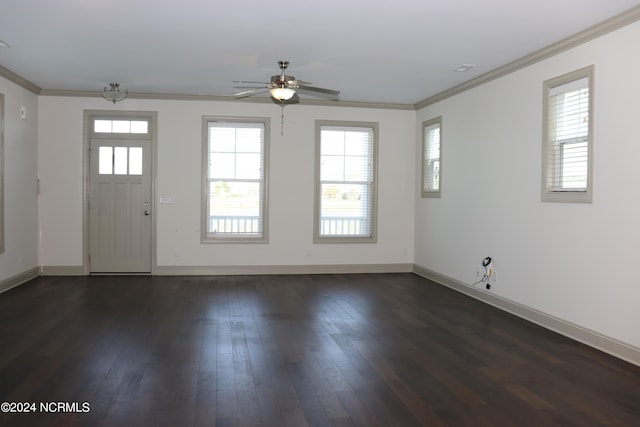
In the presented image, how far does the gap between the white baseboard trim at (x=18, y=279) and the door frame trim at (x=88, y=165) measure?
632mm

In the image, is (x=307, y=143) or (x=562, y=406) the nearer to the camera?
(x=562, y=406)

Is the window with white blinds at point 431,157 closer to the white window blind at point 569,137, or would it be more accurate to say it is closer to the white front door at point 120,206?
the white window blind at point 569,137

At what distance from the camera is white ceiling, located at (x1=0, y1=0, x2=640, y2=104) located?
4.04m

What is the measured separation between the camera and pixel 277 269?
26.2ft

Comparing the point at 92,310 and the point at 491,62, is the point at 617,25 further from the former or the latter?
the point at 92,310

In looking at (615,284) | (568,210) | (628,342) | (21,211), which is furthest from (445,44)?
(21,211)

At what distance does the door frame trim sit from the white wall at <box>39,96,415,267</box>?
60mm

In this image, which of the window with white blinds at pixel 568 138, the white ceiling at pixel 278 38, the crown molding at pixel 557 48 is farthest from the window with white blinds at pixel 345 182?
the window with white blinds at pixel 568 138

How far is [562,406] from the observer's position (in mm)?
3084

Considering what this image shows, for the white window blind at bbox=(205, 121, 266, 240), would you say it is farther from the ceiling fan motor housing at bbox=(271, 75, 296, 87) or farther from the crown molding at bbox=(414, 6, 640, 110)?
the crown molding at bbox=(414, 6, 640, 110)

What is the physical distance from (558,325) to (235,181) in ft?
16.1

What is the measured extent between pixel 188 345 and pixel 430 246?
14.8 feet

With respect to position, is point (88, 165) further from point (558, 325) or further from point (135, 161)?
point (558, 325)

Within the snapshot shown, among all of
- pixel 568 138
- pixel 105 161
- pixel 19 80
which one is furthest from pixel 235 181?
pixel 568 138
